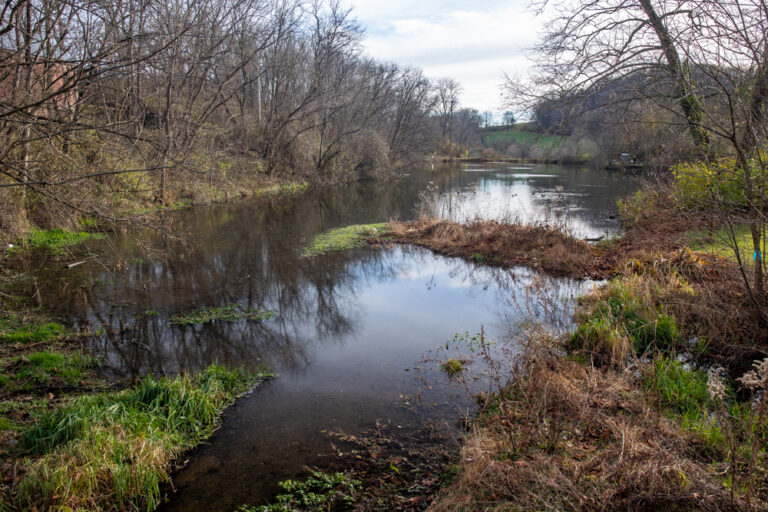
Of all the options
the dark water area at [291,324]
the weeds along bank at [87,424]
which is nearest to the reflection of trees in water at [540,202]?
the dark water area at [291,324]

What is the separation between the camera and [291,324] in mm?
8484

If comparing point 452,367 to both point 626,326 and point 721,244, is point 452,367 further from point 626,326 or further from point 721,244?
point 721,244

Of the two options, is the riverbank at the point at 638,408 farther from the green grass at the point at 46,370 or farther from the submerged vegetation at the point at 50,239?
the submerged vegetation at the point at 50,239

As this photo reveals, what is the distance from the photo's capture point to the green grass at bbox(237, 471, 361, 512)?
4.01m

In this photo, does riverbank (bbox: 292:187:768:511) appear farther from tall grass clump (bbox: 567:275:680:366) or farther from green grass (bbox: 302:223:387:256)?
green grass (bbox: 302:223:387:256)

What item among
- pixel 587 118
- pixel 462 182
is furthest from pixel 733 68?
pixel 462 182

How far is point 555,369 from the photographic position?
567cm

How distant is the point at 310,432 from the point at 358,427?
54 centimetres

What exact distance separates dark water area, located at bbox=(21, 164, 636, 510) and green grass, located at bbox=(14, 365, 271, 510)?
283 millimetres

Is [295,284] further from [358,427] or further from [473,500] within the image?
[473,500]

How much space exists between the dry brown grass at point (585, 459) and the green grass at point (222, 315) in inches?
201

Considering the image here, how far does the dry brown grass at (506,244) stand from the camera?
38.0 feet

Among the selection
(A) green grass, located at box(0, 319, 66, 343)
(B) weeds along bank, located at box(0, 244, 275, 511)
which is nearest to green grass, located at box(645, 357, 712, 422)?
(B) weeds along bank, located at box(0, 244, 275, 511)

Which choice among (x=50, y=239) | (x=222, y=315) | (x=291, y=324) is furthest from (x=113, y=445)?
(x=50, y=239)
